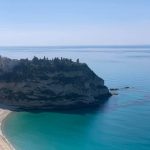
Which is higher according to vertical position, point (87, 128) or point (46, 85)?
point (46, 85)

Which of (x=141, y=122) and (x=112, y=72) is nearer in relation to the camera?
(x=141, y=122)

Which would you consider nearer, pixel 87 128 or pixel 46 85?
pixel 87 128

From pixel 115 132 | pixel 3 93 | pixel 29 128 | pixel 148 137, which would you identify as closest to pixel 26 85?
pixel 3 93

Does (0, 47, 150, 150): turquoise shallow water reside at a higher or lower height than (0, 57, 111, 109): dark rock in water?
lower

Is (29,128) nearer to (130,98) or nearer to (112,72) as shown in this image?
(130,98)

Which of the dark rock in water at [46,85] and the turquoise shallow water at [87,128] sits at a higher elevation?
the dark rock in water at [46,85]

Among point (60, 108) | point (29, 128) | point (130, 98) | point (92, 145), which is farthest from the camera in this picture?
point (130, 98)

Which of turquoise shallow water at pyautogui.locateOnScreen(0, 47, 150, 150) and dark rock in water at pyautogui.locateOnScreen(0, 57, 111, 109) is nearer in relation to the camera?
turquoise shallow water at pyautogui.locateOnScreen(0, 47, 150, 150)

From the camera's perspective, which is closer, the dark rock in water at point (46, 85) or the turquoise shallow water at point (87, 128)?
the turquoise shallow water at point (87, 128)
